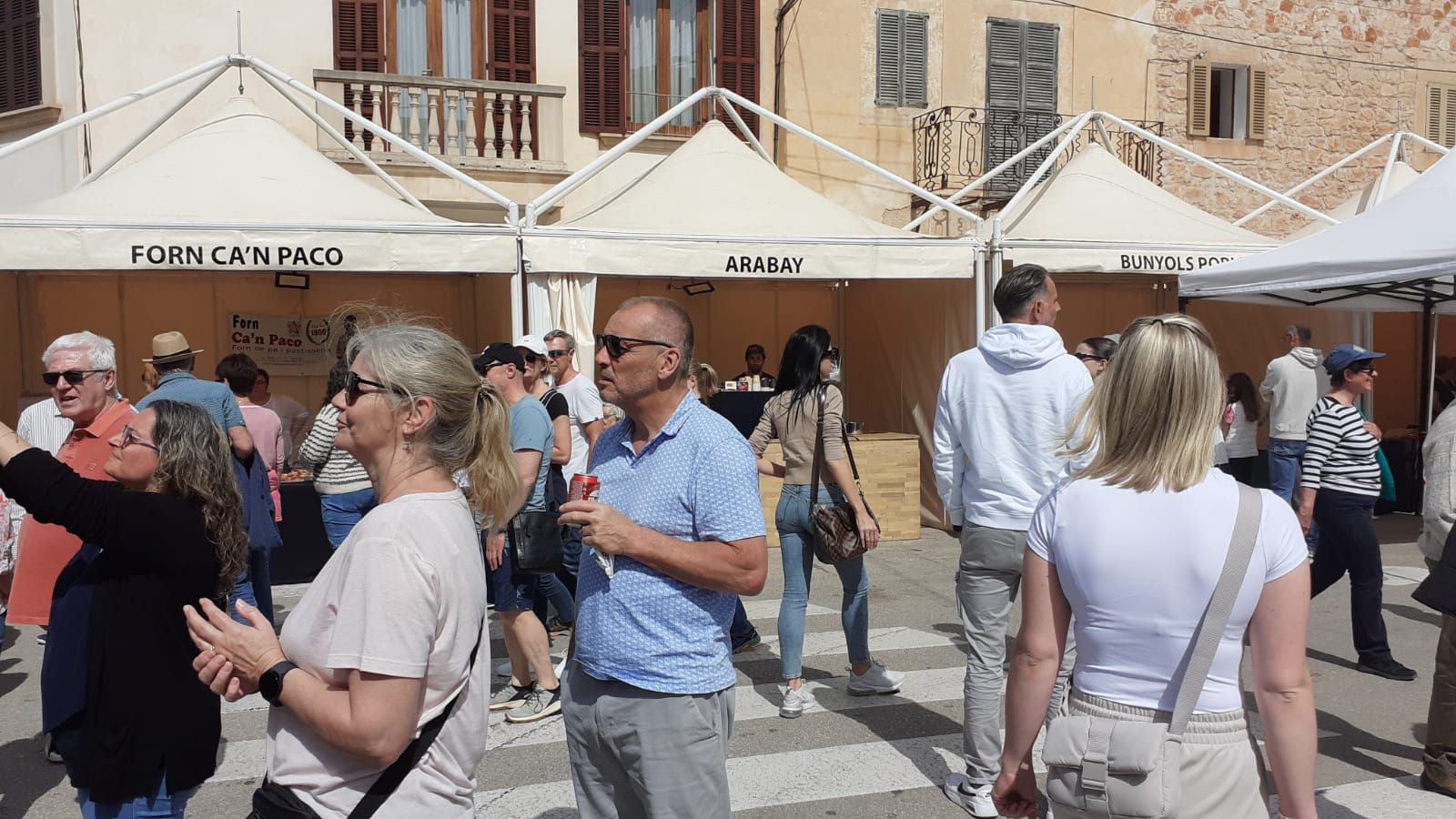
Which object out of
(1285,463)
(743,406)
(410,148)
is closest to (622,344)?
(410,148)

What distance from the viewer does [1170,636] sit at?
90.4 inches

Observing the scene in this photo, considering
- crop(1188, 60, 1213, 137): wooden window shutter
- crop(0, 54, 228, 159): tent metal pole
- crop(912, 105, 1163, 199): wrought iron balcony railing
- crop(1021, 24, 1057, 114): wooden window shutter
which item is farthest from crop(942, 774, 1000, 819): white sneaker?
crop(1188, 60, 1213, 137): wooden window shutter

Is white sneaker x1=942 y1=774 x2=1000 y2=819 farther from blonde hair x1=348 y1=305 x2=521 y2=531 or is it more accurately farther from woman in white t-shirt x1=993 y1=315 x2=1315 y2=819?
blonde hair x1=348 y1=305 x2=521 y2=531

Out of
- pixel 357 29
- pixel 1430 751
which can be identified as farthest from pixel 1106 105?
pixel 1430 751

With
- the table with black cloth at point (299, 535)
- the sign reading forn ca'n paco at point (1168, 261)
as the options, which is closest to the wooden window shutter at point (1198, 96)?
the sign reading forn ca'n paco at point (1168, 261)

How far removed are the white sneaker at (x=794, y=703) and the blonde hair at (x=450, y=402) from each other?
3.34 metres

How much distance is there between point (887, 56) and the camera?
15539mm

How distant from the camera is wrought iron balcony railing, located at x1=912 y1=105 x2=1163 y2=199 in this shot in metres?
15.5

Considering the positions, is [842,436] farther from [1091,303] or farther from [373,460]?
[1091,303]

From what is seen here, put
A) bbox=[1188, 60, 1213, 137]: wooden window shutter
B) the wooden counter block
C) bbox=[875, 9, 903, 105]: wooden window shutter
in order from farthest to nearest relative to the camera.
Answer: bbox=[1188, 60, 1213, 137]: wooden window shutter < bbox=[875, 9, 903, 105]: wooden window shutter < the wooden counter block

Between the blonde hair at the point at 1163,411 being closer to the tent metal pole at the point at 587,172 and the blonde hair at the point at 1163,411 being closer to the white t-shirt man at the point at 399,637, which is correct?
the white t-shirt man at the point at 399,637

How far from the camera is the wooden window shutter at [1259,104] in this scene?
55.5 ft

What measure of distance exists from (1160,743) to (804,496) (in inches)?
136

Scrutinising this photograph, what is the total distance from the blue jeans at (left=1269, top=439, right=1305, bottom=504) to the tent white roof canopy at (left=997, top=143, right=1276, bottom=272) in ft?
5.74
